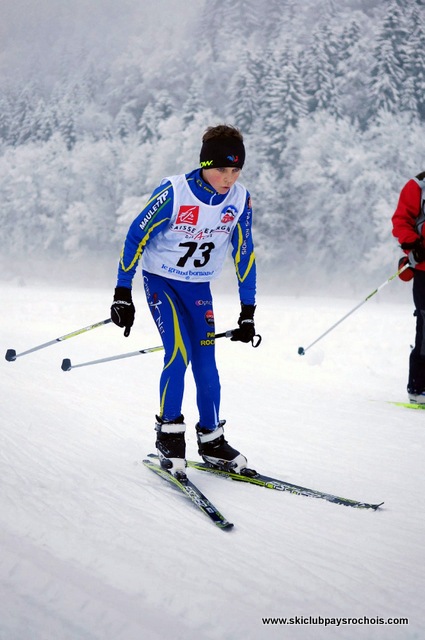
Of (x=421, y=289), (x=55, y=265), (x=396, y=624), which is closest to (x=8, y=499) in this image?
(x=396, y=624)

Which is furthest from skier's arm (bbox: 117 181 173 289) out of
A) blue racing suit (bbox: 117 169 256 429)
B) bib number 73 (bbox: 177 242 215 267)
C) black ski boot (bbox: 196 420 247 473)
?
black ski boot (bbox: 196 420 247 473)

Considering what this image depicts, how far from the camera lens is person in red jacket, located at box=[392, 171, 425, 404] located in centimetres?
483

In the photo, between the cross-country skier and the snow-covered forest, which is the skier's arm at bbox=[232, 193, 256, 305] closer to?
the cross-country skier

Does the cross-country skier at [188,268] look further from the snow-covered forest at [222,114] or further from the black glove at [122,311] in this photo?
the snow-covered forest at [222,114]

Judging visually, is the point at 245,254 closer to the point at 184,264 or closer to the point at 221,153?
the point at 184,264

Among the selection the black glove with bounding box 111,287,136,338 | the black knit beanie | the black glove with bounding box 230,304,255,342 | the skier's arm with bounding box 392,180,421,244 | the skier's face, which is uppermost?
the black knit beanie

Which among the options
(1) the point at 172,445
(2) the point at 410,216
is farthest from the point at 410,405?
(1) the point at 172,445

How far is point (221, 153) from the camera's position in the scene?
298cm

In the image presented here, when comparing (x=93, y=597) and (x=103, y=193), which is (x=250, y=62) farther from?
(x=93, y=597)

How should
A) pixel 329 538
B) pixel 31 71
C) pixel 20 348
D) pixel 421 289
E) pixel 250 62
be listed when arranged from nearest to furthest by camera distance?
pixel 329 538
pixel 421 289
pixel 20 348
pixel 250 62
pixel 31 71

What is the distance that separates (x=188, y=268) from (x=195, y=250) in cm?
10

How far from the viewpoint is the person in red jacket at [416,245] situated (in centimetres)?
483

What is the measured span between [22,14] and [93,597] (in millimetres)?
28243

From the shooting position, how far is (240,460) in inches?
120
